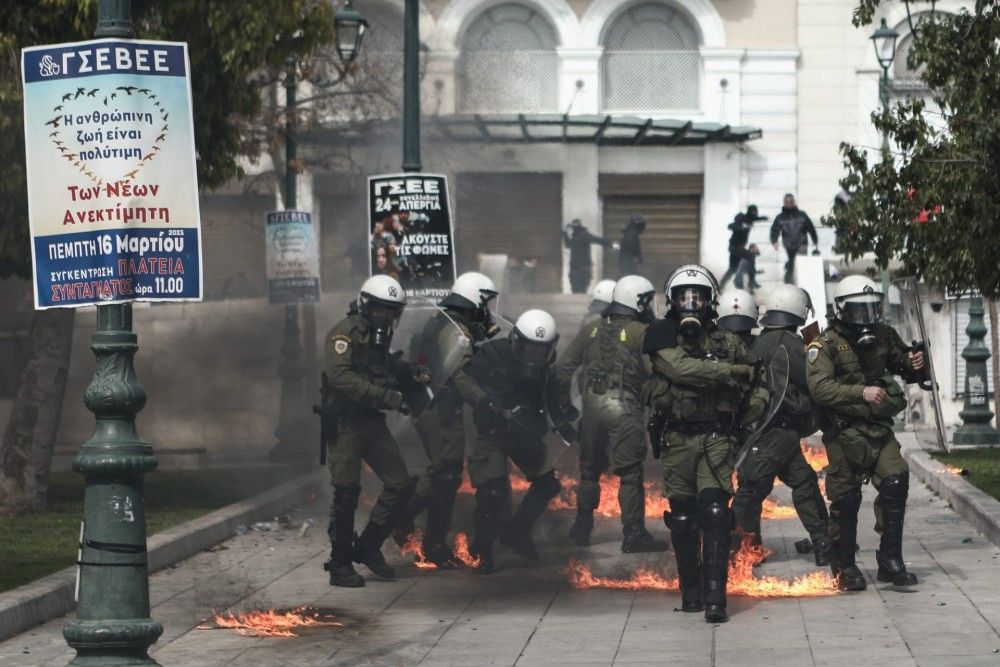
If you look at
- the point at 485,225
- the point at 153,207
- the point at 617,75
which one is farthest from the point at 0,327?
the point at 153,207

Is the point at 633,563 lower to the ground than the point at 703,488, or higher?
lower

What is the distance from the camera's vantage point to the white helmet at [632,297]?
12688mm

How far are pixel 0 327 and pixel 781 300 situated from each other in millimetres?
15233

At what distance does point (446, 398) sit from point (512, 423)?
0.44 metres

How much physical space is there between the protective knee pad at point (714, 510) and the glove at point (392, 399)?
→ 2.12m

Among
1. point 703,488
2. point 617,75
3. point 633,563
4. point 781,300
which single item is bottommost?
point 633,563

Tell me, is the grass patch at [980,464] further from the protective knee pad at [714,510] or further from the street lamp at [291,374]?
the street lamp at [291,374]

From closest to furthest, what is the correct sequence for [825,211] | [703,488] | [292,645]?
[292,645]
[703,488]
[825,211]

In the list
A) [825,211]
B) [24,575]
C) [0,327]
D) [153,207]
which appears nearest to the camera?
[153,207]

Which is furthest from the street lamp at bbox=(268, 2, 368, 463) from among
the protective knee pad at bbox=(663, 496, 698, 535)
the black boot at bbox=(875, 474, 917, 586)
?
the protective knee pad at bbox=(663, 496, 698, 535)

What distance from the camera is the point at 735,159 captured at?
36719 millimetres

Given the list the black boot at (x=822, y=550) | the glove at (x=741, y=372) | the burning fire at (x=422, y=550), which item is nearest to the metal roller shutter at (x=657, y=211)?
the burning fire at (x=422, y=550)

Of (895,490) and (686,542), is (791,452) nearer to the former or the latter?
(895,490)

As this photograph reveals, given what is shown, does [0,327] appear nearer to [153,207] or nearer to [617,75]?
[617,75]
